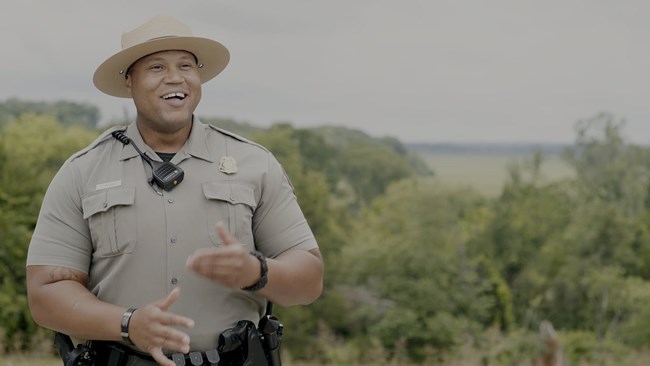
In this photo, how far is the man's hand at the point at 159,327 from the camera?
2.87m

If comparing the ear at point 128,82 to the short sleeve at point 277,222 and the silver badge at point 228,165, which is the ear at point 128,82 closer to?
the silver badge at point 228,165

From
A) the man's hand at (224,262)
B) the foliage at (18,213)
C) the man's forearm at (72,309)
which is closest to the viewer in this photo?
the man's hand at (224,262)

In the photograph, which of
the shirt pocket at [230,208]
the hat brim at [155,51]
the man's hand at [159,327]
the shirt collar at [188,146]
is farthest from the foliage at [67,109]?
the man's hand at [159,327]

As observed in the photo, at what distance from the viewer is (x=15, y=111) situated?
241ft

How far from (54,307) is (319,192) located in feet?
152

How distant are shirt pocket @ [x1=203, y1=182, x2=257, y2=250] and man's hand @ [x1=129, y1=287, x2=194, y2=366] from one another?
1.38ft

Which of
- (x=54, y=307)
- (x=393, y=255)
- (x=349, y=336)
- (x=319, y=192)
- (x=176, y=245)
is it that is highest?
(x=176, y=245)

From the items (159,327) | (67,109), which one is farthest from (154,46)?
(67,109)

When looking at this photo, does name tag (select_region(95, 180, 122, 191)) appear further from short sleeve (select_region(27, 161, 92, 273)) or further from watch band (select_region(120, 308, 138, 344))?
watch band (select_region(120, 308, 138, 344))

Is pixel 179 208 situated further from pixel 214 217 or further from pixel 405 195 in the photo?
pixel 405 195

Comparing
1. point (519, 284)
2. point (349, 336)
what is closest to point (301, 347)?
point (349, 336)

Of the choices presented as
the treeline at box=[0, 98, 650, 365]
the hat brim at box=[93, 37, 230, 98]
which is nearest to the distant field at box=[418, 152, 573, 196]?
the treeline at box=[0, 98, 650, 365]

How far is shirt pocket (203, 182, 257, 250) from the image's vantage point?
3.32 m

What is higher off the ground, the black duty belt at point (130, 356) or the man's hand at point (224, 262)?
the man's hand at point (224, 262)
